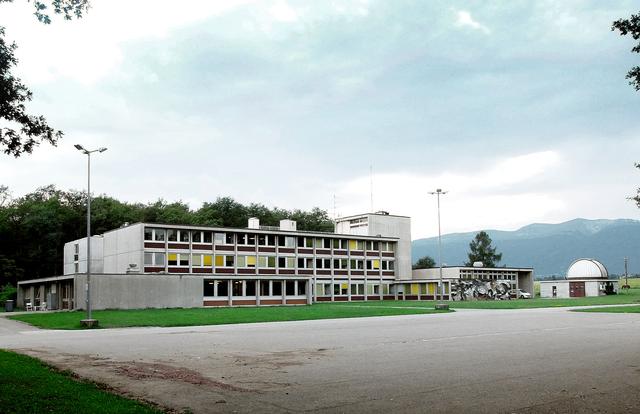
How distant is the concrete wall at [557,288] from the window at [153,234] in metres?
78.6

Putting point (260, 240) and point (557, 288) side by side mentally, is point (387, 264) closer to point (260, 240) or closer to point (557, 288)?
point (260, 240)

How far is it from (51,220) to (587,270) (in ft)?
311

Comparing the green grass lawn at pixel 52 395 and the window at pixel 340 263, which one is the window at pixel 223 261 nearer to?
the window at pixel 340 263

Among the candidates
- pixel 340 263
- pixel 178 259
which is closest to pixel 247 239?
pixel 178 259

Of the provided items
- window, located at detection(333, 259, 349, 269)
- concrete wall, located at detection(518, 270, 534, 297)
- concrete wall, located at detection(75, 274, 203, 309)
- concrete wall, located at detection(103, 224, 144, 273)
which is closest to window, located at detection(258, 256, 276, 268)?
window, located at detection(333, 259, 349, 269)

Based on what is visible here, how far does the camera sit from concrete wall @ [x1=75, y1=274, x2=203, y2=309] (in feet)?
190

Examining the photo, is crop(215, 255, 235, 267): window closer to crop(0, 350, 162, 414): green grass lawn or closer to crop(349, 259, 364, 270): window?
crop(349, 259, 364, 270): window

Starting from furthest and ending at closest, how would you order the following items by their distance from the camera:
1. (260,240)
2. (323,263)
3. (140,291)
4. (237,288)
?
1. (323,263)
2. (260,240)
3. (237,288)
4. (140,291)

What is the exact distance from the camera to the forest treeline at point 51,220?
326 feet

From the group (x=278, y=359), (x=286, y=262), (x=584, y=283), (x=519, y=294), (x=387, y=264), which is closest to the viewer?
(x=278, y=359)

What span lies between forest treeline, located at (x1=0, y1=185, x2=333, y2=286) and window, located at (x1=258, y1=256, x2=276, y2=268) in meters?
30.1

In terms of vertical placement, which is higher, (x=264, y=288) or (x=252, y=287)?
(x=252, y=287)

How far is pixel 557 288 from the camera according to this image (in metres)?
122

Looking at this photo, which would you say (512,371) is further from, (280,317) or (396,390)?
(280,317)
